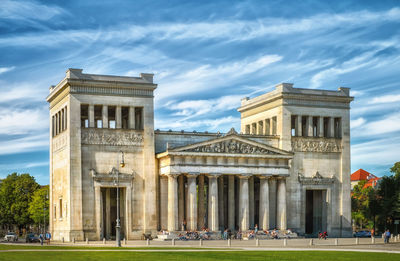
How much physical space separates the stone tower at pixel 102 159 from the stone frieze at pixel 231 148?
760 centimetres

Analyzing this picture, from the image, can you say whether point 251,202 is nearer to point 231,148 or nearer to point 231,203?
point 231,203

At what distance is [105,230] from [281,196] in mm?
25244

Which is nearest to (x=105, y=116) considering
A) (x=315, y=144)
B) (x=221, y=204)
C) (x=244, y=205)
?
(x=221, y=204)

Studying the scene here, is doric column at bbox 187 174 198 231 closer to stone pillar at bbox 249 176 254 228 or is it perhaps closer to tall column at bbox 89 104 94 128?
stone pillar at bbox 249 176 254 228

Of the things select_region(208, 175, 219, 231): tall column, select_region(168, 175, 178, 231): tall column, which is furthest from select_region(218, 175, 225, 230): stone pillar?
select_region(168, 175, 178, 231): tall column

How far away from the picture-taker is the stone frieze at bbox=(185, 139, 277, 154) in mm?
90062

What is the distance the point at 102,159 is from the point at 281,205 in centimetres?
2609

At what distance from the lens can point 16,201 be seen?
14362 centimetres

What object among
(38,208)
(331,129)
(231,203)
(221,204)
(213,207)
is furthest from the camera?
(38,208)

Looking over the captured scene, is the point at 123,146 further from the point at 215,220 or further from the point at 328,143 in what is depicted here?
the point at 328,143

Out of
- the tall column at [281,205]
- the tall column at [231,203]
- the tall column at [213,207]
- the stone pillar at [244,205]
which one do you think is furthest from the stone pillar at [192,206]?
the tall column at [281,205]

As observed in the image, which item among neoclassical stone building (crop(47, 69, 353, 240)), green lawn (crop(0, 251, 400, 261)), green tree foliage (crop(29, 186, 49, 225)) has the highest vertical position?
neoclassical stone building (crop(47, 69, 353, 240))

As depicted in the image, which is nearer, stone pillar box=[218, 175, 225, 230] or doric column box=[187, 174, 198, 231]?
doric column box=[187, 174, 198, 231]

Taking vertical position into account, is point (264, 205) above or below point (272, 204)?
above
